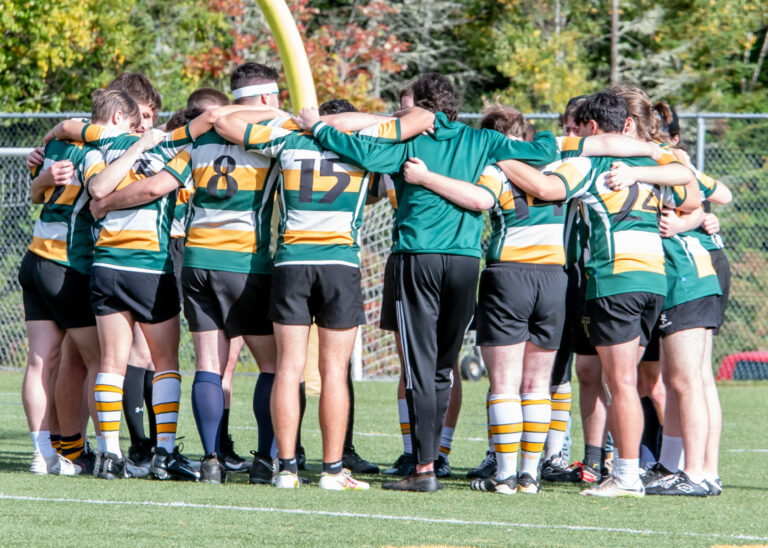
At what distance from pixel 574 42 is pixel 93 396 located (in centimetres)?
2070

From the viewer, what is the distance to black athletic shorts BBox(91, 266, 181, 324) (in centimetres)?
621

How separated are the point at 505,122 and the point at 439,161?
69 cm

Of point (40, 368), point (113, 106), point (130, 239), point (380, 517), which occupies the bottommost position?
point (380, 517)

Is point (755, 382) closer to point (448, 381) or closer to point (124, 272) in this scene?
point (448, 381)

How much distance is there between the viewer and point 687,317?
20.4 feet

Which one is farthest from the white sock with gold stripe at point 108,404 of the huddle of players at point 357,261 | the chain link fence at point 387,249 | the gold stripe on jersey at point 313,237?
the chain link fence at point 387,249

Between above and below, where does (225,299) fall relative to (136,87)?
below

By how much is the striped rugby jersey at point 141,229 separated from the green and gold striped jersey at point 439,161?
0.93 meters

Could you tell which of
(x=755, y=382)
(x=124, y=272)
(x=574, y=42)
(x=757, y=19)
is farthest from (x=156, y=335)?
(x=757, y=19)

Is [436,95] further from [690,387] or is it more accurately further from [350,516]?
[350,516]

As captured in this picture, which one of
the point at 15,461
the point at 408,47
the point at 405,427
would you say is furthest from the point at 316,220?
the point at 408,47

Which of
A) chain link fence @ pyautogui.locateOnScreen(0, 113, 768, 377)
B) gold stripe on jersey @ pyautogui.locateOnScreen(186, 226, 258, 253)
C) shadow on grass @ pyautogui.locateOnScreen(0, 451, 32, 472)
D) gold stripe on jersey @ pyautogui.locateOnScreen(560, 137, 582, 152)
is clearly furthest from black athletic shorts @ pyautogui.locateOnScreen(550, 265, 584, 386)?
chain link fence @ pyautogui.locateOnScreen(0, 113, 768, 377)

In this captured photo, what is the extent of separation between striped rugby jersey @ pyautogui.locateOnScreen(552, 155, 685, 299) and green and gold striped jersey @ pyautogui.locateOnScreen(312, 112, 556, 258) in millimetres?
229

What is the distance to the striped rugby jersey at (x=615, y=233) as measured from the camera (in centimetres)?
591
